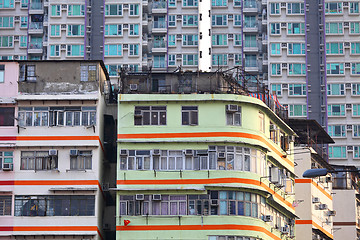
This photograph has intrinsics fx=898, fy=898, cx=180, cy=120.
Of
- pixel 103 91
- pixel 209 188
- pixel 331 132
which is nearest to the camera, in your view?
pixel 209 188

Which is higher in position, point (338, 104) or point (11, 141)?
point (338, 104)

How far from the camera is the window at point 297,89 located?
4173 inches

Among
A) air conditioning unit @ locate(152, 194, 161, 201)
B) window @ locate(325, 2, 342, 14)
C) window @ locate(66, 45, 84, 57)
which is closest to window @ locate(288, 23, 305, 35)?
window @ locate(325, 2, 342, 14)

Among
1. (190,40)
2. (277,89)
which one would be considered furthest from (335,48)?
(190,40)

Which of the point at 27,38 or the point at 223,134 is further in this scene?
the point at 27,38

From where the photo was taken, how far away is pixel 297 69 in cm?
10675

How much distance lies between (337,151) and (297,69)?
1088 centimetres

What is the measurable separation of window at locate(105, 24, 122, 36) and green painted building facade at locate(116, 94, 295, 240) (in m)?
53.5

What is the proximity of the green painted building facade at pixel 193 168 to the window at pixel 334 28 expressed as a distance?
54936 mm

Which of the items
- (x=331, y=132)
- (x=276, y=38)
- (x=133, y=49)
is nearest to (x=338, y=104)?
(x=331, y=132)

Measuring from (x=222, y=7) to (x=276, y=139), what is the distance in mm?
54529

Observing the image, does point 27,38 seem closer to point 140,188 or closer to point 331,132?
point 331,132

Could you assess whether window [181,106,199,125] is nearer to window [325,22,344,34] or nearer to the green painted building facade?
the green painted building facade

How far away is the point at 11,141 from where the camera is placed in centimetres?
5322
